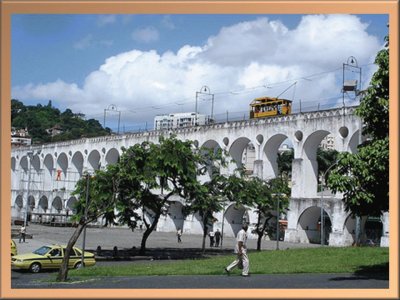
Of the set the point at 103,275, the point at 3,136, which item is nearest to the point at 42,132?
the point at 103,275

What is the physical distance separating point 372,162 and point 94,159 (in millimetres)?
48085

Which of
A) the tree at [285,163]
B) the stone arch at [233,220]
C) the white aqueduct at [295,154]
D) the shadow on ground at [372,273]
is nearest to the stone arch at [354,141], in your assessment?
the white aqueduct at [295,154]

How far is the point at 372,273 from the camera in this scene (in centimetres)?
1311

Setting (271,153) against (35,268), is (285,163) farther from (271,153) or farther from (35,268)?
(35,268)

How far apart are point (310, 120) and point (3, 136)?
93.7 ft

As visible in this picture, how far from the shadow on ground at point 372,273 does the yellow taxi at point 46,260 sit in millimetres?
9143

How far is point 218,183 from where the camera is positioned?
84.6 ft

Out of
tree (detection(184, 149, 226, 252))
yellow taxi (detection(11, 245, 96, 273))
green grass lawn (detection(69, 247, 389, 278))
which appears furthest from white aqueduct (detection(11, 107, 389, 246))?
green grass lawn (detection(69, 247, 389, 278))

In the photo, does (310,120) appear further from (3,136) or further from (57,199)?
(57,199)

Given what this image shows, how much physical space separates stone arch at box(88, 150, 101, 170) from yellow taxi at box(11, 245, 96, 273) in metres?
38.0

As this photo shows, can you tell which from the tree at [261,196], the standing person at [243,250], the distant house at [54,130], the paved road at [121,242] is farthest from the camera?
the distant house at [54,130]

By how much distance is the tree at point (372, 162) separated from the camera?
1157 cm

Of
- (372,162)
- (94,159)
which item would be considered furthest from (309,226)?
(94,159)

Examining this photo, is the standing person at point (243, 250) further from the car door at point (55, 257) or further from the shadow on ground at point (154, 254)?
the shadow on ground at point (154, 254)
